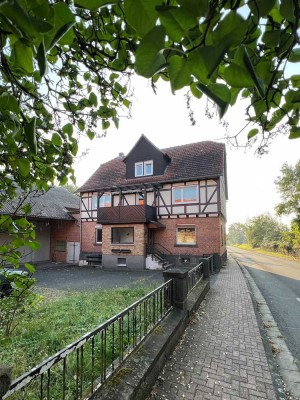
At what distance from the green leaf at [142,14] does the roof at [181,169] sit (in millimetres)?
16272

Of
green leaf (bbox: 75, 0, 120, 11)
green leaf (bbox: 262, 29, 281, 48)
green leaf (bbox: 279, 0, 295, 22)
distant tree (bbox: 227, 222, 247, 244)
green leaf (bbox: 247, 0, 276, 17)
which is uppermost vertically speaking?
green leaf (bbox: 262, 29, 281, 48)

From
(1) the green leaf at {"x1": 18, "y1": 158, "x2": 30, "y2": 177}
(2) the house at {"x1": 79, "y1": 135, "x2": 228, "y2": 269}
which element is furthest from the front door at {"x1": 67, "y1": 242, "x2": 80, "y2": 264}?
(1) the green leaf at {"x1": 18, "y1": 158, "x2": 30, "y2": 177}

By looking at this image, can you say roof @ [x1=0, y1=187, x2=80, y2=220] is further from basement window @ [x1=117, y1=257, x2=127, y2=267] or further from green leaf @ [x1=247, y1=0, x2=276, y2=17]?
green leaf @ [x1=247, y1=0, x2=276, y2=17]

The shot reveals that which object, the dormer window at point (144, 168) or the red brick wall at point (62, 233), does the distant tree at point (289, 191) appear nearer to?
the dormer window at point (144, 168)

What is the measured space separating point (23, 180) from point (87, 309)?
542cm

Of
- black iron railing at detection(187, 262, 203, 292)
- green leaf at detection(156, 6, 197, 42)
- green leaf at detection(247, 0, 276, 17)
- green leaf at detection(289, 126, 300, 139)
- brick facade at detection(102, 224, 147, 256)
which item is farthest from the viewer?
brick facade at detection(102, 224, 147, 256)

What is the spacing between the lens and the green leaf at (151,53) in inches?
21.8

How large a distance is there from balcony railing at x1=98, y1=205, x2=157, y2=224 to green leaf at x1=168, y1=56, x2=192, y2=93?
1621 cm

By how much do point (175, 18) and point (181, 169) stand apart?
1788cm

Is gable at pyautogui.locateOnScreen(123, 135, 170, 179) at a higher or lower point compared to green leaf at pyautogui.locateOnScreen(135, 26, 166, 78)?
higher

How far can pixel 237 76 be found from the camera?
69 centimetres

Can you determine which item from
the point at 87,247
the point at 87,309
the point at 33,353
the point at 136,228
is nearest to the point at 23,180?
the point at 33,353

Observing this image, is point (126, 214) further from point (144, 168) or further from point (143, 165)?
point (143, 165)

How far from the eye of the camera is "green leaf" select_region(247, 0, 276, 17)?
0.65 meters
